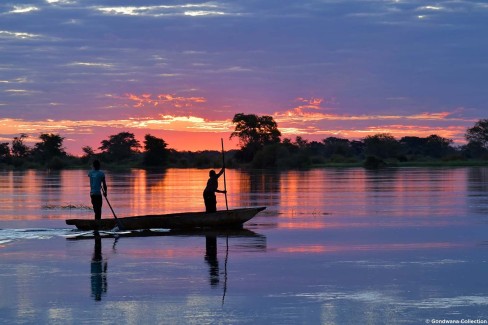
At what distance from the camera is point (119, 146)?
182625 millimetres

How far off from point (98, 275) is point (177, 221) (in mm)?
8348

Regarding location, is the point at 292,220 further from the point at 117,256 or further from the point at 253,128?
the point at 253,128

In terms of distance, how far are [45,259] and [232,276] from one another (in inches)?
180

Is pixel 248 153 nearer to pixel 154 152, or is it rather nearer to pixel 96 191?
pixel 154 152

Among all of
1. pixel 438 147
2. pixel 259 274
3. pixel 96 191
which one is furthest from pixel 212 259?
pixel 438 147

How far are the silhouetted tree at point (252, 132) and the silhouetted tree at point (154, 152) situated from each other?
1310 centimetres

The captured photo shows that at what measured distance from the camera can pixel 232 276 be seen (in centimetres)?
1487

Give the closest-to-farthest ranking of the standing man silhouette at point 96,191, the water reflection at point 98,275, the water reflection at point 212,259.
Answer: the water reflection at point 98,275 → the water reflection at point 212,259 → the standing man silhouette at point 96,191

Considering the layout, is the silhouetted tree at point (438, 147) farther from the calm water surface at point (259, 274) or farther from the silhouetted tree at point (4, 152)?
the calm water surface at point (259, 274)

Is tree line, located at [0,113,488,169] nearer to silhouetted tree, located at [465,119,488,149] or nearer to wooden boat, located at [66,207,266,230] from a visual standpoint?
silhouetted tree, located at [465,119,488,149]

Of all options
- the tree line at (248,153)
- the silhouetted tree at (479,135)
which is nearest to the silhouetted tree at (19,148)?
the tree line at (248,153)

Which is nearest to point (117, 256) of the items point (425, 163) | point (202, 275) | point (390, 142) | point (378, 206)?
point (202, 275)

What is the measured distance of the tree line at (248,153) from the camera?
138m

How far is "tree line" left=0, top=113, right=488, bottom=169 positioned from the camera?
5445 inches
